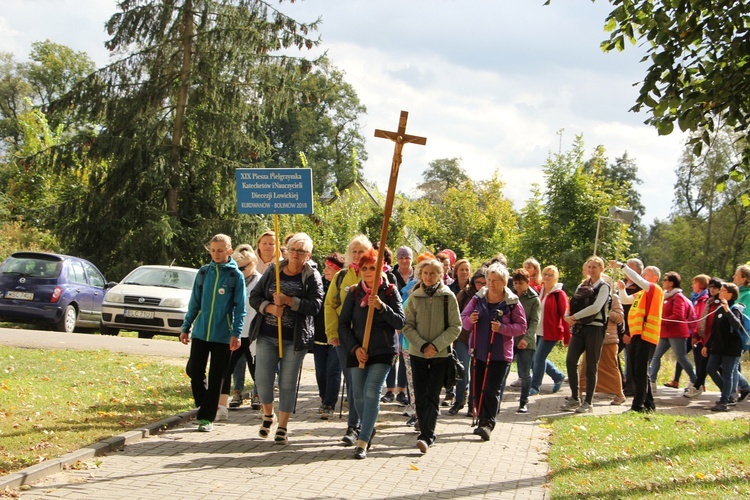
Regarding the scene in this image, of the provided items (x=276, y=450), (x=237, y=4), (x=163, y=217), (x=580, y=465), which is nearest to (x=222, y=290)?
(x=276, y=450)

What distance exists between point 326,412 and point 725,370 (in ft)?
21.2

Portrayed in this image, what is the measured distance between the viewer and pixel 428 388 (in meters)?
9.08

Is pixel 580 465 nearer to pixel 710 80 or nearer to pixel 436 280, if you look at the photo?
pixel 436 280

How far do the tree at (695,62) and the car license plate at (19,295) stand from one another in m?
14.8

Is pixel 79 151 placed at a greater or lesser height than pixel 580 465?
greater

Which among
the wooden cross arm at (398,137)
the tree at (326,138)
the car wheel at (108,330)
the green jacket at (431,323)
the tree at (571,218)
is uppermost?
the tree at (326,138)

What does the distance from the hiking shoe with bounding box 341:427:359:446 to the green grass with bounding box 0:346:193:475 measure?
212cm

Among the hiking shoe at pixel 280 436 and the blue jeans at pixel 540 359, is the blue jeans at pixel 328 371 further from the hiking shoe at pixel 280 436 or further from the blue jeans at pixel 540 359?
the blue jeans at pixel 540 359

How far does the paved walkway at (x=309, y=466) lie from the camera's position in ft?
23.0

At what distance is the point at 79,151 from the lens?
31.5 metres

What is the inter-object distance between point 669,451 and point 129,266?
24.7 meters

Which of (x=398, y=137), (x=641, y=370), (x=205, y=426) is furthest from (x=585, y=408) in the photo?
(x=205, y=426)

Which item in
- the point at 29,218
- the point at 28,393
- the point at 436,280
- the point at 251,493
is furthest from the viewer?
the point at 29,218

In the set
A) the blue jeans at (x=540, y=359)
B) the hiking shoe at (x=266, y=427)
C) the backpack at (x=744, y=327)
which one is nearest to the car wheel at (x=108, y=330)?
the blue jeans at (x=540, y=359)
